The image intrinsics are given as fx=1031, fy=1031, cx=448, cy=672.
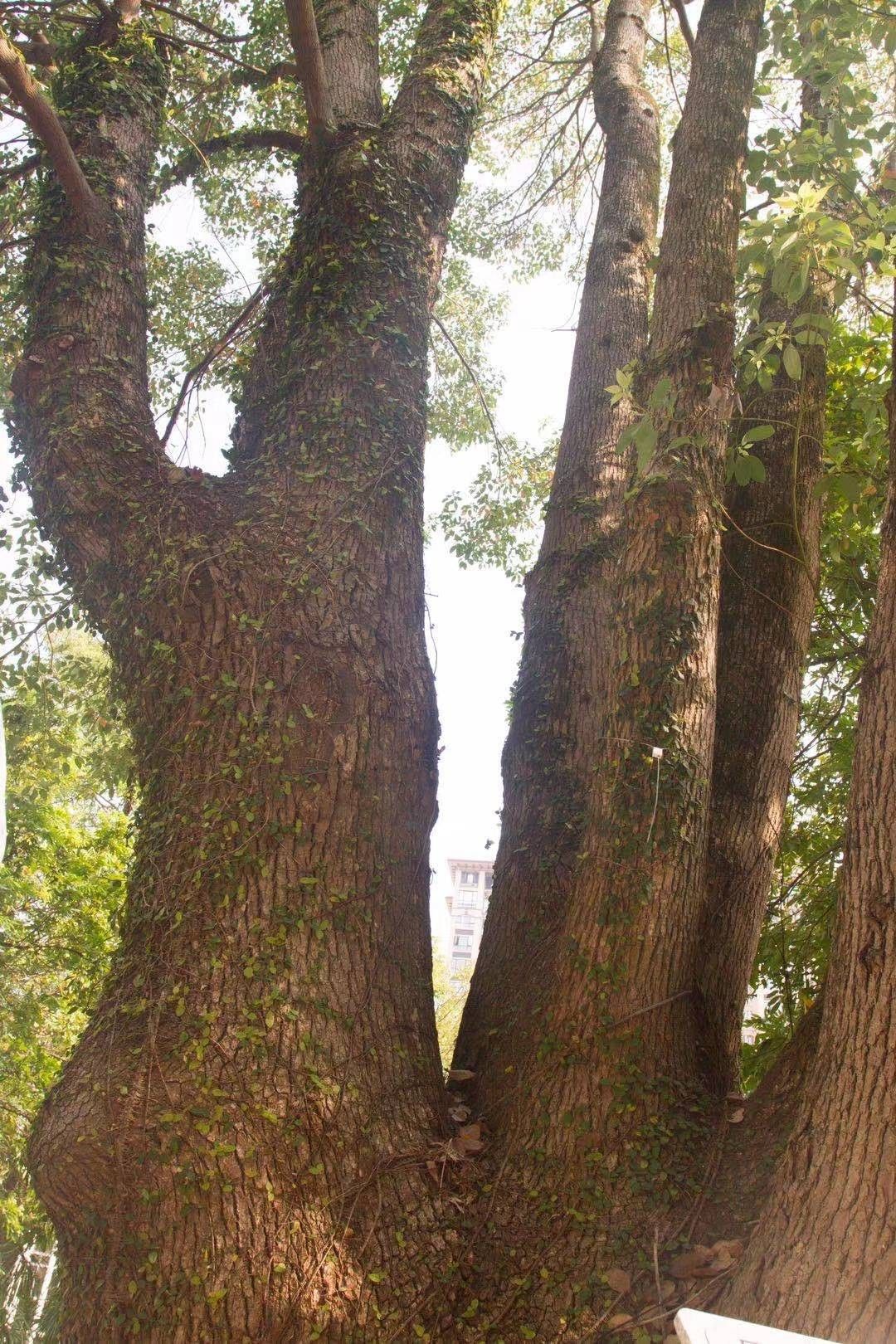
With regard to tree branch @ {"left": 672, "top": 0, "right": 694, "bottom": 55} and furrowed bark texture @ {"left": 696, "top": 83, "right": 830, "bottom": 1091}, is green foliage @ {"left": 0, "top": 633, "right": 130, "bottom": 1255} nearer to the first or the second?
furrowed bark texture @ {"left": 696, "top": 83, "right": 830, "bottom": 1091}

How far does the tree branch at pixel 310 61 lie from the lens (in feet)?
11.7

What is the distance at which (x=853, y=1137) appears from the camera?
194 centimetres

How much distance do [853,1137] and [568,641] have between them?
2.10 m

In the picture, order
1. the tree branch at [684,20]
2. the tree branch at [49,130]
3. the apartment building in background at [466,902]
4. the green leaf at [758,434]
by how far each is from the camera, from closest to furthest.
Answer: the green leaf at [758,434]
the tree branch at [49,130]
the tree branch at [684,20]
the apartment building in background at [466,902]

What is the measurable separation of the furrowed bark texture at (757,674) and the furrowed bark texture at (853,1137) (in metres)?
0.82

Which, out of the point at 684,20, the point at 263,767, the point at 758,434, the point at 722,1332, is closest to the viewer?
the point at 722,1332

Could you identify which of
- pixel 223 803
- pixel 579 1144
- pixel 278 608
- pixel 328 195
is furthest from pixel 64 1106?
pixel 328 195

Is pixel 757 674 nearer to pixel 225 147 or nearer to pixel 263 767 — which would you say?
pixel 263 767

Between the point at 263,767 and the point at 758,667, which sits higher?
the point at 758,667

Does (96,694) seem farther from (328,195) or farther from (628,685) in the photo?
(628,685)

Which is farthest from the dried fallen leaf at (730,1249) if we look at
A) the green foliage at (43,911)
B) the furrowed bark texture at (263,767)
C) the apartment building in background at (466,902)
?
the apartment building in background at (466,902)

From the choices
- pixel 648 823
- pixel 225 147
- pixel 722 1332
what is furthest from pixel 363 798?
pixel 225 147

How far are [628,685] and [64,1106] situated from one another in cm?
172

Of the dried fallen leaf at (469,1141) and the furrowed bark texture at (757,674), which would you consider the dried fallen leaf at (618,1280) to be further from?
the furrowed bark texture at (757,674)
